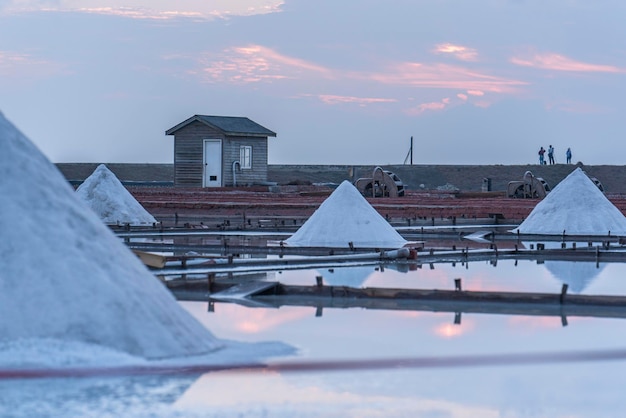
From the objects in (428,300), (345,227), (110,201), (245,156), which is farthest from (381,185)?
(428,300)

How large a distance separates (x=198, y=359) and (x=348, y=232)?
29.2 feet

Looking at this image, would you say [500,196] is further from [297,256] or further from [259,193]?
[297,256]

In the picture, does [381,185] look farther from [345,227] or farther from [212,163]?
[345,227]

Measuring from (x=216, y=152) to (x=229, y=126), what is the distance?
0.83 meters

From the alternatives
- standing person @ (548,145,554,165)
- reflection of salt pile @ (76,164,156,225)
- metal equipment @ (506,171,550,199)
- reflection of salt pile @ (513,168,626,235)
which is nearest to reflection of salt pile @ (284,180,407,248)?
reflection of salt pile @ (513,168,626,235)

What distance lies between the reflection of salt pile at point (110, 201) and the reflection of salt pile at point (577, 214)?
19.8 feet

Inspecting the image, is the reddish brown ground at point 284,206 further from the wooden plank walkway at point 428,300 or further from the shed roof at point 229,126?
the wooden plank walkway at point 428,300

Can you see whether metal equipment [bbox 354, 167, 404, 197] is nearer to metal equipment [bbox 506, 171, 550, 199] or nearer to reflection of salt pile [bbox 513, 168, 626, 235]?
metal equipment [bbox 506, 171, 550, 199]

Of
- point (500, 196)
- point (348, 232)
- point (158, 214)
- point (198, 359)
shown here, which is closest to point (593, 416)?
point (198, 359)

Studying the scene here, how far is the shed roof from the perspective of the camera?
104 feet

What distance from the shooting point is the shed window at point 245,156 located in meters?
32.2

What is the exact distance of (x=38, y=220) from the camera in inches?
238

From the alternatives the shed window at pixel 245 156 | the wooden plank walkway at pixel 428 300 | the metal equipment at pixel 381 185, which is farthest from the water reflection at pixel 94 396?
the shed window at pixel 245 156

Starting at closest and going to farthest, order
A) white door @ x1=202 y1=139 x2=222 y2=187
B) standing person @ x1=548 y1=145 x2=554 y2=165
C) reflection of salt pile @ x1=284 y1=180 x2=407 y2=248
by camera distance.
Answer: reflection of salt pile @ x1=284 y1=180 x2=407 y2=248, white door @ x1=202 y1=139 x2=222 y2=187, standing person @ x1=548 y1=145 x2=554 y2=165
